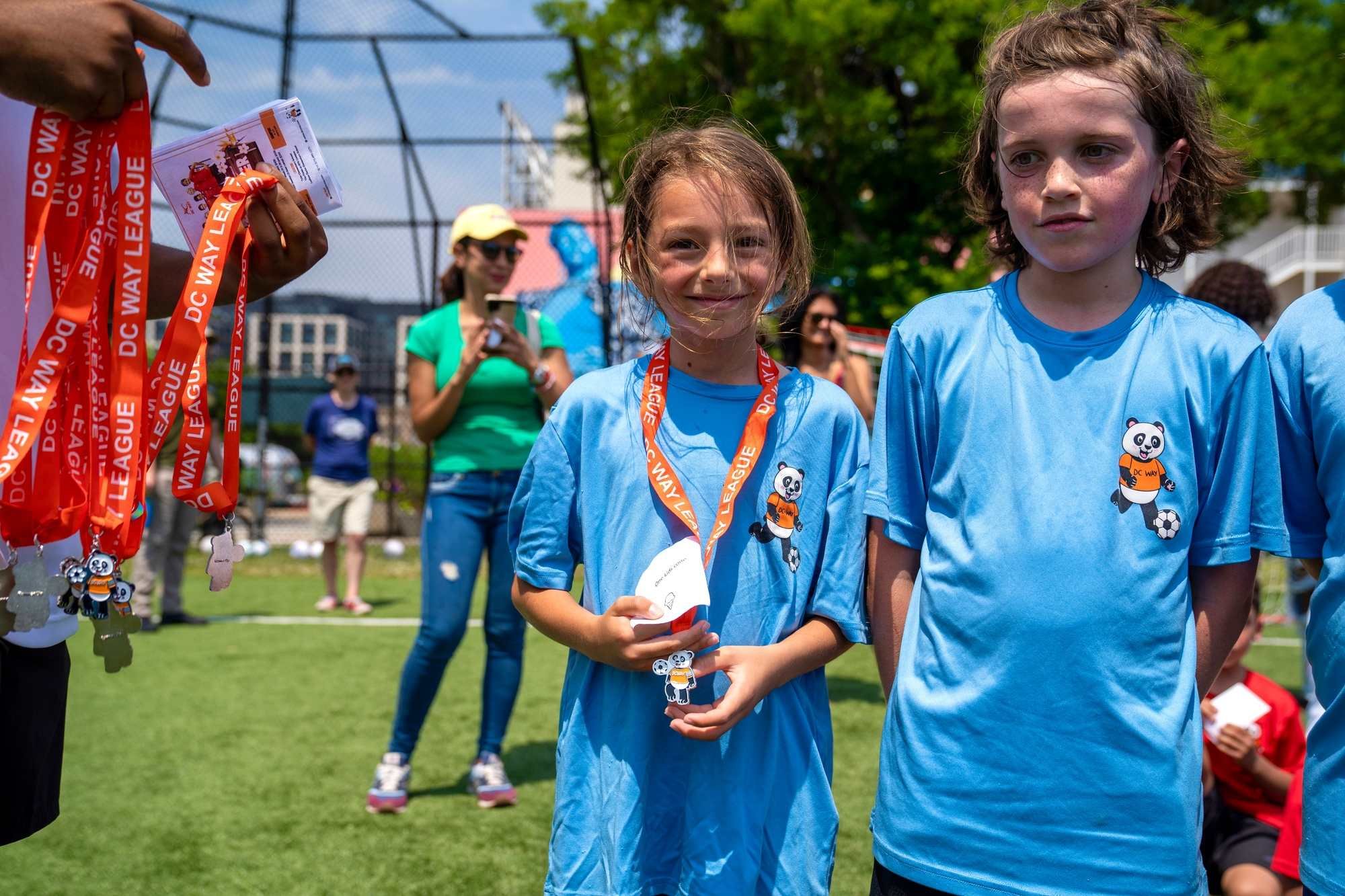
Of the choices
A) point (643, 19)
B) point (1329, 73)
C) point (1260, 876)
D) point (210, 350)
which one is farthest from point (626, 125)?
point (1260, 876)

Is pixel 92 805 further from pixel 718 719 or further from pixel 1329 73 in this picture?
pixel 1329 73

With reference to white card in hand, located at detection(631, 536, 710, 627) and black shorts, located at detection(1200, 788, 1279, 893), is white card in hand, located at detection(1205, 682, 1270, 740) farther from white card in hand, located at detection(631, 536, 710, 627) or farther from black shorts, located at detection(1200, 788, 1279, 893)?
white card in hand, located at detection(631, 536, 710, 627)

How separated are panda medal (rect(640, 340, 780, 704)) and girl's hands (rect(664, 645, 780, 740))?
0.10 ft

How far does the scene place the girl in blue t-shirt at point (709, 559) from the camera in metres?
1.95

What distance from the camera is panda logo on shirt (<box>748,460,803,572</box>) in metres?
2.04

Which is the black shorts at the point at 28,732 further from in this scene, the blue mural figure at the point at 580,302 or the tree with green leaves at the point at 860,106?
the tree with green leaves at the point at 860,106

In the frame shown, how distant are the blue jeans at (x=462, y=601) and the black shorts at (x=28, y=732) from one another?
2260mm

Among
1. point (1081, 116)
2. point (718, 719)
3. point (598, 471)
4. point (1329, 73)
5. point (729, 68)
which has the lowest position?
point (718, 719)

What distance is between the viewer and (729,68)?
20.7 meters

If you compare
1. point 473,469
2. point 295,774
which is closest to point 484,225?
point 473,469

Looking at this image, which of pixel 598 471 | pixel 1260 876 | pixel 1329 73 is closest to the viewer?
pixel 598 471

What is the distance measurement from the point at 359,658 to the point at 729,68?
15815mm

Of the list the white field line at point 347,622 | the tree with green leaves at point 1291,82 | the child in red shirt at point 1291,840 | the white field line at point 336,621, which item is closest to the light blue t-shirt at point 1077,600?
the child in red shirt at point 1291,840

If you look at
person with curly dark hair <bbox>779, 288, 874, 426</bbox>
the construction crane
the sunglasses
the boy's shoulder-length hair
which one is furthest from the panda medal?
the construction crane
